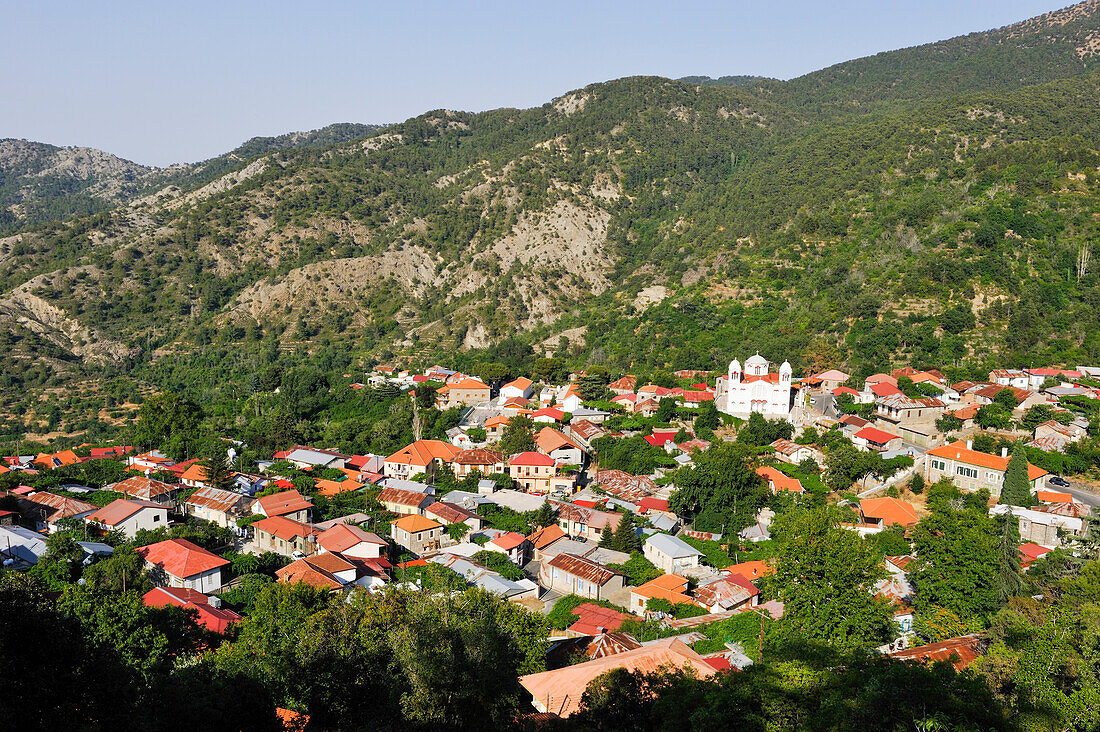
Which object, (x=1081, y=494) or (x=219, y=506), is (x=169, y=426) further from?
(x=1081, y=494)

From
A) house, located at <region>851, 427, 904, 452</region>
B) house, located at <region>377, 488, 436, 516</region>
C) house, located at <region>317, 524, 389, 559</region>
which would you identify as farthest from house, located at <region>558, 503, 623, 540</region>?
house, located at <region>851, 427, 904, 452</region>

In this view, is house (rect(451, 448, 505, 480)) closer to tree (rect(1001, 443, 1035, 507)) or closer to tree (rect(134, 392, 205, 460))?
tree (rect(134, 392, 205, 460))

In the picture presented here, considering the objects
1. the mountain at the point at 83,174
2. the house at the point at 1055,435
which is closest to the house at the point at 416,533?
the house at the point at 1055,435

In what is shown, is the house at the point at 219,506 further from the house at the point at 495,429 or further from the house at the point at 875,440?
the house at the point at 875,440

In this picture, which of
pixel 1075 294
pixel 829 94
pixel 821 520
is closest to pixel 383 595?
pixel 821 520

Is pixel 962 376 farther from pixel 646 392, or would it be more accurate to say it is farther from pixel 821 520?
pixel 821 520

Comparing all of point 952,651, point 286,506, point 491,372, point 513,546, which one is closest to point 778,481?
point 513,546
